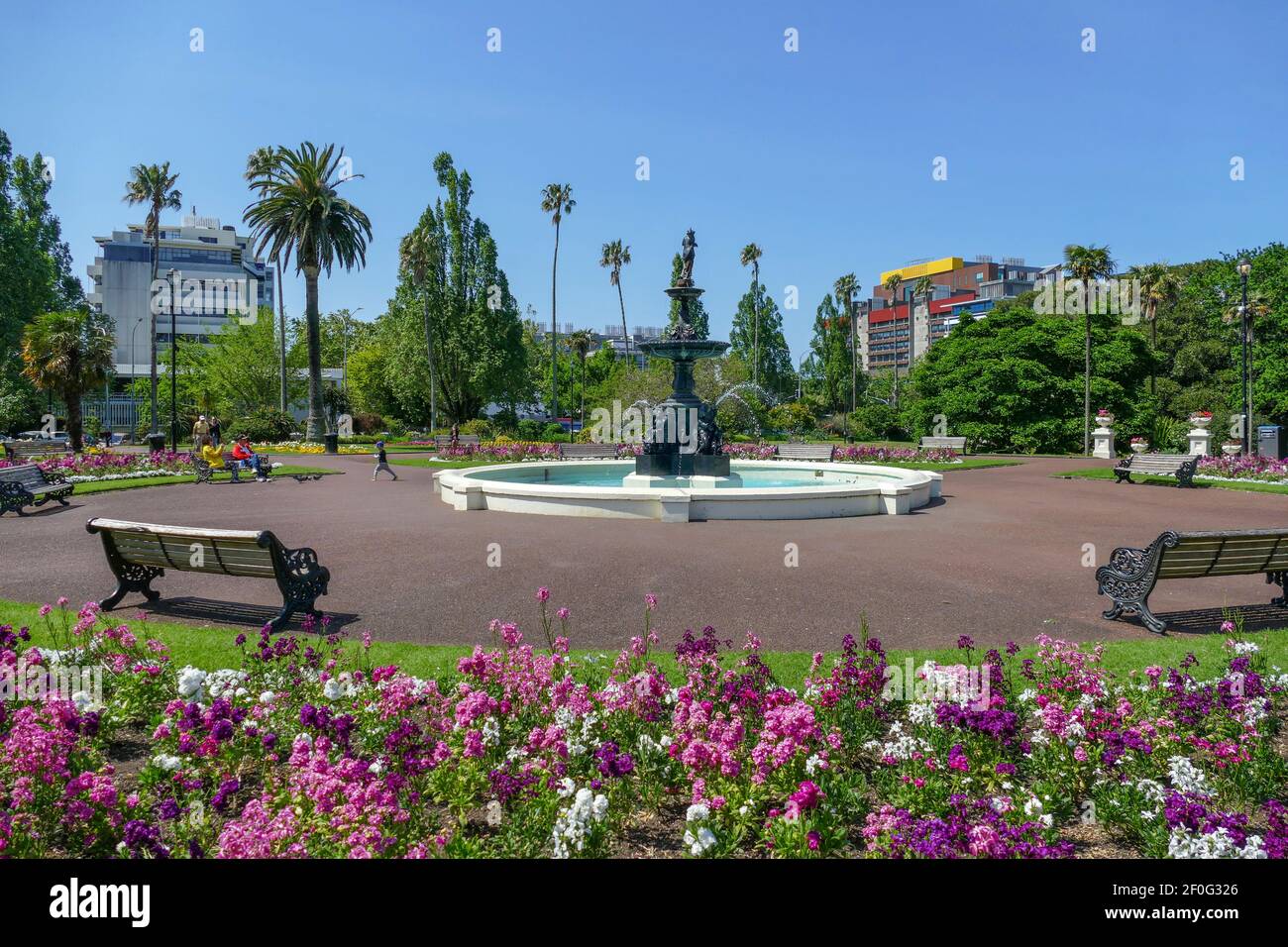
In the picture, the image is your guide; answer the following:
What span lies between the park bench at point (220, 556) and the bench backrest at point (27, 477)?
10461 millimetres

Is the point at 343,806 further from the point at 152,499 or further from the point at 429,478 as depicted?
the point at 429,478

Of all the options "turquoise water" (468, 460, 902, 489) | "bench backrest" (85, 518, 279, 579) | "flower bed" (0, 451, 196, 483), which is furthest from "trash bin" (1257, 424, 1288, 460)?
"flower bed" (0, 451, 196, 483)

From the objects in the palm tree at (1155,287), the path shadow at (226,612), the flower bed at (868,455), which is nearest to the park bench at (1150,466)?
the flower bed at (868,455)

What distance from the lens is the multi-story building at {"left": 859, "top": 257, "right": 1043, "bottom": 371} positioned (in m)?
159

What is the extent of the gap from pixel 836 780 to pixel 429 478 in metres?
22.0

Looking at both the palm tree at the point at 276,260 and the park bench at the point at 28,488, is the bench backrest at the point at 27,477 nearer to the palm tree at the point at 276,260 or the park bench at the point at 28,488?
the park bench at the point at 28,488

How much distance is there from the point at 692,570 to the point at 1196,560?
4.96 metres

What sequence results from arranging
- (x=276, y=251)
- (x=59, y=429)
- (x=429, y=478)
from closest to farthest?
(x=429, y=478) → (x=276, y=251) → (x=59, y=429)

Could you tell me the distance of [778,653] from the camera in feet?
19.3

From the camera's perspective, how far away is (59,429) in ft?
208

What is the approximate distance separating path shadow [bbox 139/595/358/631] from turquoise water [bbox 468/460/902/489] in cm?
1110

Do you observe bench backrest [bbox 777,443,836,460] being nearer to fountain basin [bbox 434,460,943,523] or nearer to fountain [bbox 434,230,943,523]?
fountain [bbox 434,230,943,523]

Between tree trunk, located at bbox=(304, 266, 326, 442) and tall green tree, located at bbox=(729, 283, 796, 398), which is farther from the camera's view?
tall green tree, located at bbox=(729, 283, 796, 398)
